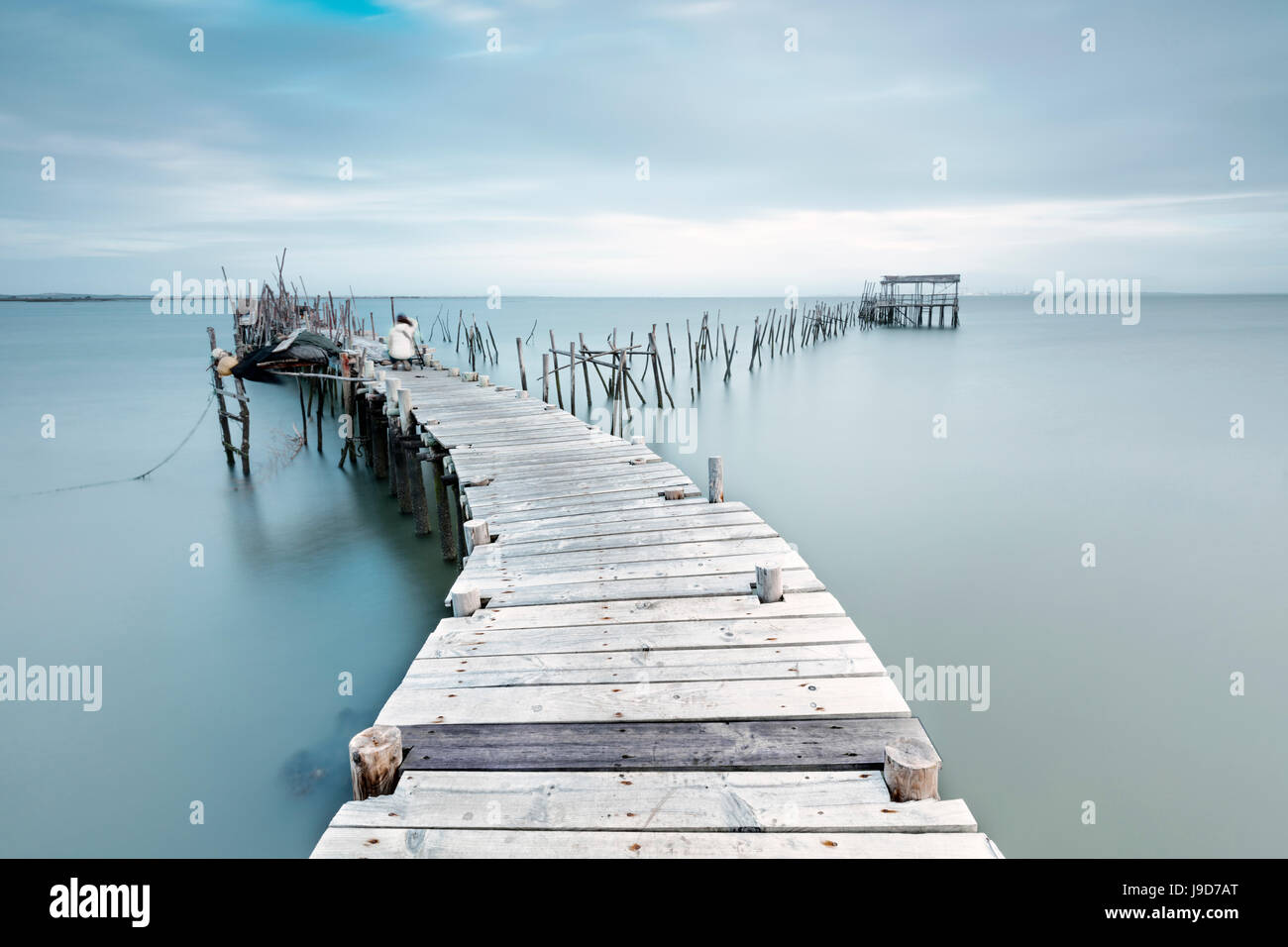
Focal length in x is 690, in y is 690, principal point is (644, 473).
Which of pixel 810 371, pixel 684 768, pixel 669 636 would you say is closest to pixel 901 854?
pixel 684 768

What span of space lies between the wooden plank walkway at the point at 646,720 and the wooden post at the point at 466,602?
0.34 ft

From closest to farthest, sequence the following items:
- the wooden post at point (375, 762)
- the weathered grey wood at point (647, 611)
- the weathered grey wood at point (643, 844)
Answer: the weathered grey wood at point (643, 844), the wooden post at point (375, 762), the weathered grey wood at point (647, 611)

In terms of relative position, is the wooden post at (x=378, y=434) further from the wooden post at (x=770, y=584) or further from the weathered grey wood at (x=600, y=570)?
the wooden post at (x=770, y=584)

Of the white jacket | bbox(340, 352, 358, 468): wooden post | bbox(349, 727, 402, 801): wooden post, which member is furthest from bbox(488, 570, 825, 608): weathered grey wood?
the white jacket

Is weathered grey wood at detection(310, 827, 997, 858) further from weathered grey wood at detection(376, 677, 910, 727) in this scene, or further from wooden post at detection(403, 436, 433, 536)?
wooden post at detection(403, 436, 433, 536)

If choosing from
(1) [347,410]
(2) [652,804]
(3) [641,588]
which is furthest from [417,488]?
(1) [347,410]

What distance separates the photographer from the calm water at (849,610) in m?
4.88

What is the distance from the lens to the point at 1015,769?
16.5 ft

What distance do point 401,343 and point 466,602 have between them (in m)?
14.3

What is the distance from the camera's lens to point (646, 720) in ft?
9.70

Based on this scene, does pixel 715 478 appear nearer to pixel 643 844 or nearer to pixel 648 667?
pixel 648 667

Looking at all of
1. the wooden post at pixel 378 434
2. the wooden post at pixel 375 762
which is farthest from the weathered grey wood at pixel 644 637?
the wooden post at pixel 378 434
